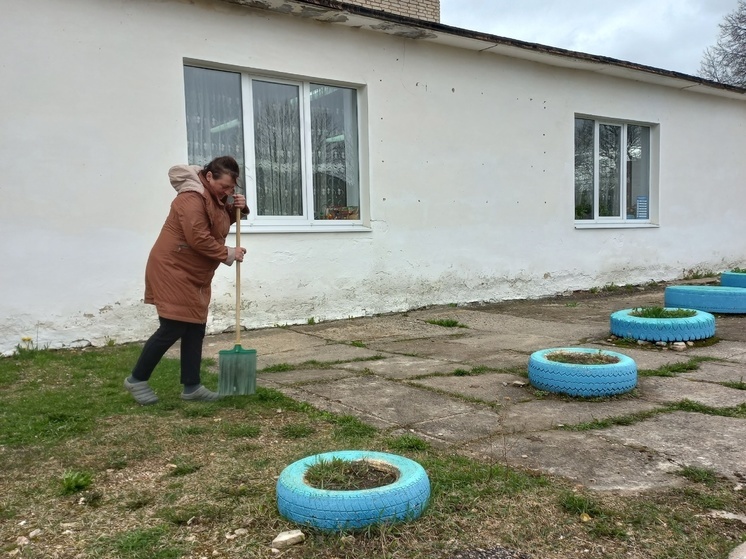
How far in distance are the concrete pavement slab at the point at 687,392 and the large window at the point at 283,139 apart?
455 cm

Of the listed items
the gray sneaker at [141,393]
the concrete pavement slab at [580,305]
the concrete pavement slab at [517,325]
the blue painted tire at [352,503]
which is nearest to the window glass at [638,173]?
the concrete pavement slab at [580,305]

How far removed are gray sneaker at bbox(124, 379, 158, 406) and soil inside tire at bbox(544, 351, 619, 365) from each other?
2.81m

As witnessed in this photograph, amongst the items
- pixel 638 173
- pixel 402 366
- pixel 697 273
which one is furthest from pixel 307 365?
pixel 697 273

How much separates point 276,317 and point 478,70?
A: 472 centimetres

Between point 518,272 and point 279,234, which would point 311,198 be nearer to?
point 279,234

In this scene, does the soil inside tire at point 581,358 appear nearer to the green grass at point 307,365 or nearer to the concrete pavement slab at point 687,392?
the concrete pavement slab at point 687,392

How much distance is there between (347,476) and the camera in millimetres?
2393

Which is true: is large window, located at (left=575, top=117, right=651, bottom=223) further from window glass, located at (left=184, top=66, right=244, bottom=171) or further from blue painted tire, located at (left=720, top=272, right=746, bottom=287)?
window glass, located at (left=184, top=66, right=244, bottom=171)

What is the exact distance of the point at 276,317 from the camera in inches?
284

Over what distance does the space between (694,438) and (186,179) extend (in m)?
3.38

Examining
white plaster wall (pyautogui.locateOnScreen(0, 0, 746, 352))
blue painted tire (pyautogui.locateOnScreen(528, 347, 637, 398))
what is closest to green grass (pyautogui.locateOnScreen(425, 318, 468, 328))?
white plaster wall (pyautogui.locateOnScreen(0, 0, 746, 352))

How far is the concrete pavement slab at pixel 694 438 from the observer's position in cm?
282

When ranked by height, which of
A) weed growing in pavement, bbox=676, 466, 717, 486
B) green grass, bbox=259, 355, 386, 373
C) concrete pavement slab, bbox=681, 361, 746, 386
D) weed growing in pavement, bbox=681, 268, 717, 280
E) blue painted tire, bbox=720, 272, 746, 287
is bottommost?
green grass, bbox=259, 355, 386, 373

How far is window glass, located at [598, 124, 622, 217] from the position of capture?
417 inches
